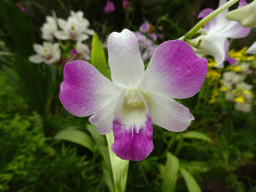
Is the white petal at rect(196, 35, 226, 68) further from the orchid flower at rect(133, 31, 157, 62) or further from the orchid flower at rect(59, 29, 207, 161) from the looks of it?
the orchid flower at rect(133, 31, 157, 62)

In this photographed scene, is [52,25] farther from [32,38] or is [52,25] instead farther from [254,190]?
[254,190]

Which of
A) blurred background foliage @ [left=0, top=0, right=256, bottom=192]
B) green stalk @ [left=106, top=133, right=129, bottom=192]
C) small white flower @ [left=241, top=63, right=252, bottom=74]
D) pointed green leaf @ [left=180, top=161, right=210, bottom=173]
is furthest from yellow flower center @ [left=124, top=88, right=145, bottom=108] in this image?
small white flower @ [left=241, top=63, right=252, bottom=74]

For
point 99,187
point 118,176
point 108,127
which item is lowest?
point 99,187

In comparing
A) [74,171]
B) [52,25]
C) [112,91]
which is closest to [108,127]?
[112,91]

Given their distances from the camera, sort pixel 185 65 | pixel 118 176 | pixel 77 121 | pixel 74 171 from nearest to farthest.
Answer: pixel 185 65, pixel 118 176, pixel 74 171, pixel 77 121

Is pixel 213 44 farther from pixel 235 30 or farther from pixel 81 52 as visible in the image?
pixel 81 52

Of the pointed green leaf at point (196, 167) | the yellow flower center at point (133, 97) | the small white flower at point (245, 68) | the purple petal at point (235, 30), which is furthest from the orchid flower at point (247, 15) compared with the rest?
the small white flower at point (245, 68)

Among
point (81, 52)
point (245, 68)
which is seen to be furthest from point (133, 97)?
point (245, 68)
